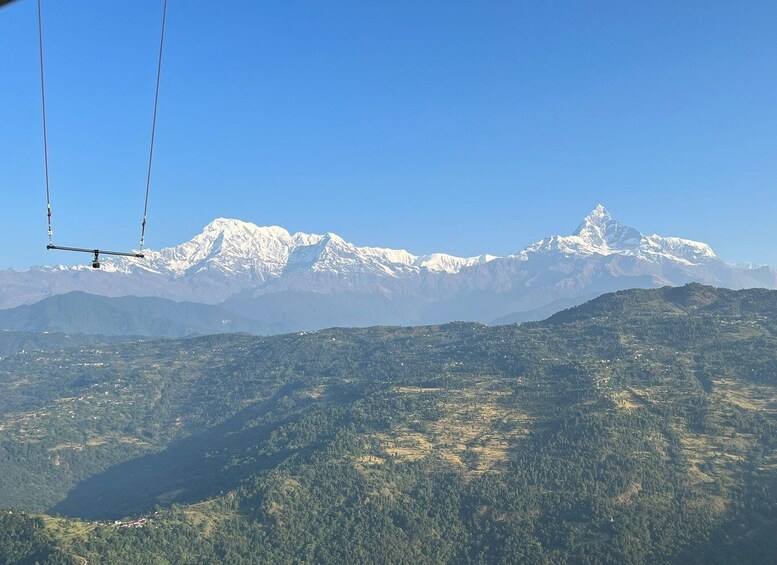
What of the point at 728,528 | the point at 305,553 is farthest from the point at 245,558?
the point at 728,528

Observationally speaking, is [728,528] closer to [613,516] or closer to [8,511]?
[613,516]

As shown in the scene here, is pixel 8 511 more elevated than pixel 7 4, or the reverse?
pixel 7 4

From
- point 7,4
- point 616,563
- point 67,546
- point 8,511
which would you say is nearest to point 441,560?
point 616,563

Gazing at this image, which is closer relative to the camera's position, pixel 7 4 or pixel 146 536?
pixel 7 4

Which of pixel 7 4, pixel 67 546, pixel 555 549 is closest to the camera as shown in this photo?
pixel 7 4

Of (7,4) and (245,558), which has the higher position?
(7,4)

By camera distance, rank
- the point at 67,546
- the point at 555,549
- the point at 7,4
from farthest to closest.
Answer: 1. the point at 555,549
2. the point at 67,546
3. the point at 7,4

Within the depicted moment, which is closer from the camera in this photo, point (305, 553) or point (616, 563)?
point (616, 563)

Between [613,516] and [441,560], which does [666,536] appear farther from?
[441,560]

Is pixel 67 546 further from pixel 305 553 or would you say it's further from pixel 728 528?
pixel 728 528
